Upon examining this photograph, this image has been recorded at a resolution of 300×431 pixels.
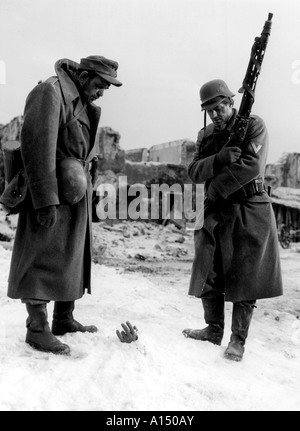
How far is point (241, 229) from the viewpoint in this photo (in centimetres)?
350

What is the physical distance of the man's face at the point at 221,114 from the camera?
3525mm

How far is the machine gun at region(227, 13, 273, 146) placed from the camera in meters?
3.38

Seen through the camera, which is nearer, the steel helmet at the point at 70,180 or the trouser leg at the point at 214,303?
the steel helmet at the point at 70,180

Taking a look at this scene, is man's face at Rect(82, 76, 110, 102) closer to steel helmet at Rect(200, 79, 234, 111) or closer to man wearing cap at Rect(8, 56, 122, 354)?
man wearing cap at Rect(8, 56, 122, 354)

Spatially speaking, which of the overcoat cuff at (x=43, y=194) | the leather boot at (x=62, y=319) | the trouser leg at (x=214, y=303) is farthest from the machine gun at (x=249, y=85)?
the leather boot at (x=62, y=319)

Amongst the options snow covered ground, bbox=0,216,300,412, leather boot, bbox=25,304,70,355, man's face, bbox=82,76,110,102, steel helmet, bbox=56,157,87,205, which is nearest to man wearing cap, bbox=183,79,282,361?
snow covered ground, bbox=0,216,300,412

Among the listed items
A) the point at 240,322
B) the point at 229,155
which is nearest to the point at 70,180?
the point at 229,155

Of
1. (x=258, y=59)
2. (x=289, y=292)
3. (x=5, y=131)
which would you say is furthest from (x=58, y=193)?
(x=5, y=131)

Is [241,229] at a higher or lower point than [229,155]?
lower

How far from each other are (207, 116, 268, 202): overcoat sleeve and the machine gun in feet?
0.25

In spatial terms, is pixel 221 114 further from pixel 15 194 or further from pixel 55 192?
pixel 15 194

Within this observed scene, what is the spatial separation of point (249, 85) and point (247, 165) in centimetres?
62

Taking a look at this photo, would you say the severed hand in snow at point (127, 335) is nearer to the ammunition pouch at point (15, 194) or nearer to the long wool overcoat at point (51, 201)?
the long wool overcoat at point (51, 201)
